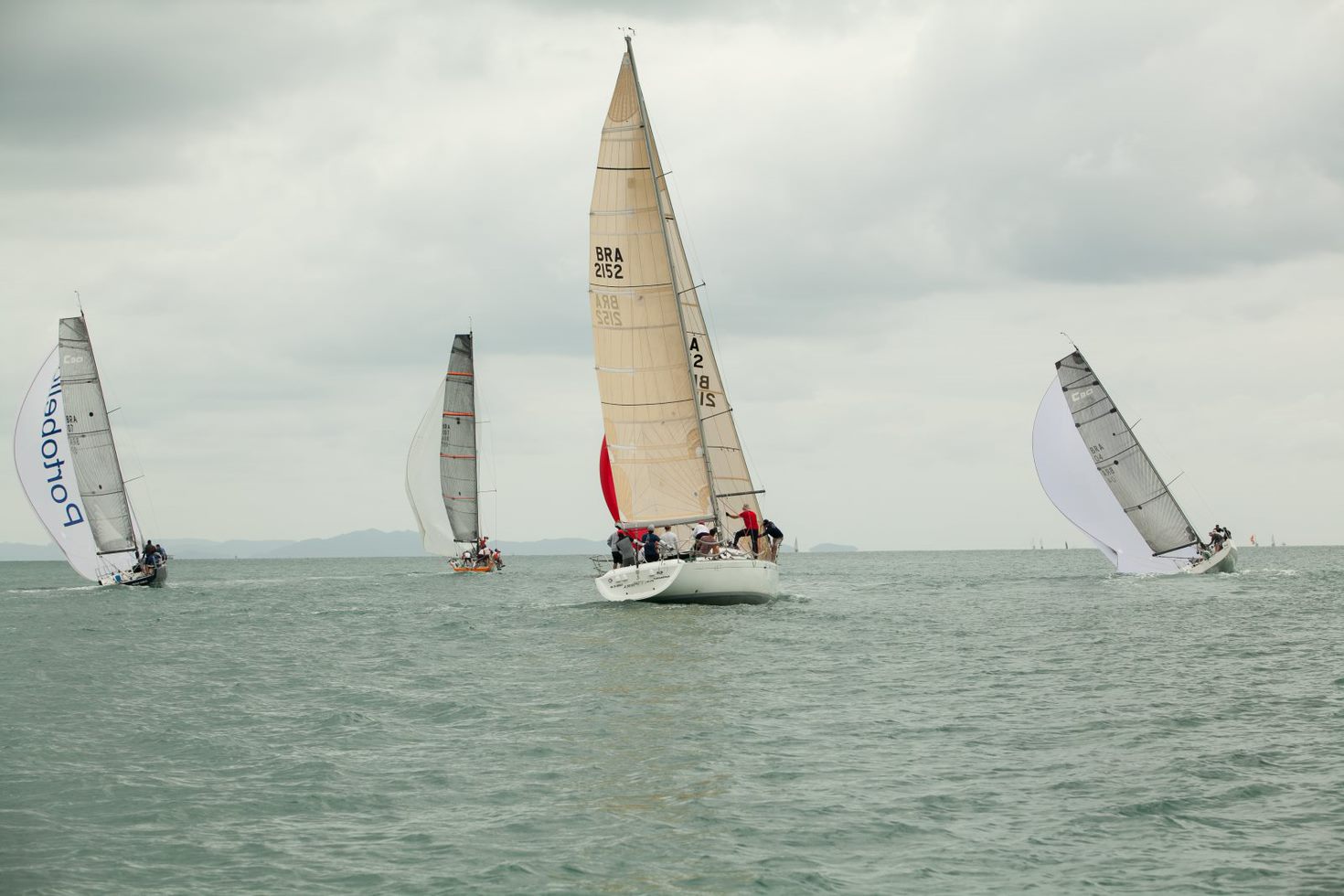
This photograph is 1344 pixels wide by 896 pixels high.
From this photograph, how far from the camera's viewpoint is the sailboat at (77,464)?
5422 centimetres

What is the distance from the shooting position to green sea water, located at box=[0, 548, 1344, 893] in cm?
1041

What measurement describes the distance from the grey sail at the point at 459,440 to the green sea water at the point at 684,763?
38.7 metres

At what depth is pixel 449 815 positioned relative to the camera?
12.1 metres

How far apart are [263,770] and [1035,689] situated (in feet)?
39.1

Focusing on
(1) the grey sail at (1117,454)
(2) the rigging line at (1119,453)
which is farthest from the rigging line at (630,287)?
(2) the rigging line at (1119,453)

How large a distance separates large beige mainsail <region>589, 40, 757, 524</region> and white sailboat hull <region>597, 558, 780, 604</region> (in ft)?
6.54

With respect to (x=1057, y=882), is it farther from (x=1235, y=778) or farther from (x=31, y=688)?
(x=31, y=688)

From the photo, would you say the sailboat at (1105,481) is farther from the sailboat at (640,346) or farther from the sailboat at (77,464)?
Answer: the sailboat at (77,464)

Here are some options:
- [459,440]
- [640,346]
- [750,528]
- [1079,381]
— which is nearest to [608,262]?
[640,346]

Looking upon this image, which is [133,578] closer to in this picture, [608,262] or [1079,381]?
[608,262]

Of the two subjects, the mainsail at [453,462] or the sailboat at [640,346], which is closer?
the sailboat at [640,346]

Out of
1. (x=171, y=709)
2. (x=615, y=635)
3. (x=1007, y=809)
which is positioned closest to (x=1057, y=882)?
(x=1007, y=809)

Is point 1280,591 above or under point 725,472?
under

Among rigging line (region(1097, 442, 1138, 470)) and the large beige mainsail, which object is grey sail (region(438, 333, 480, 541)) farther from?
the large beige mainsail
